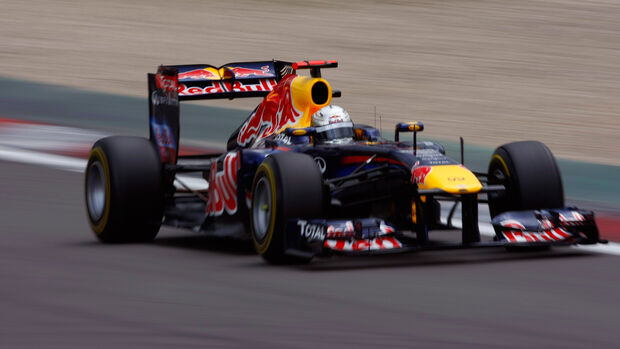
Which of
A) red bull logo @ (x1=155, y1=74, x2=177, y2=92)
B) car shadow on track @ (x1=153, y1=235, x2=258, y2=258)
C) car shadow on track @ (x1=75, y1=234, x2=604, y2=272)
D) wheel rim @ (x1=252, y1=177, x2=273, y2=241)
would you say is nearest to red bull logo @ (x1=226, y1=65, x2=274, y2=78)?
red bull logo @ (x1=155, y1=74, x2=177, y2=92)

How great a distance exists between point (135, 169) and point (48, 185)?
3846 mm

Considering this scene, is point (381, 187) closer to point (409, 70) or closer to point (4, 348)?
point (4, 348)

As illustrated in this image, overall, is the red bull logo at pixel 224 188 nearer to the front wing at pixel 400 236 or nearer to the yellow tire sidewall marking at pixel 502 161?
the front wing at pixel 400 236

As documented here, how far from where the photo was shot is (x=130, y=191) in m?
10.6

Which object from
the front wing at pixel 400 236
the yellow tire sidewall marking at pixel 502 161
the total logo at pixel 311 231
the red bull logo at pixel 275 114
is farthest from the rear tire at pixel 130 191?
A: the yellow tire sidewall marking at pixel 502 161

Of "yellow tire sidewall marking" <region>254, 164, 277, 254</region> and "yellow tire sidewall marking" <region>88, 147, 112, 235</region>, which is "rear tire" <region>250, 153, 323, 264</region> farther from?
"yellow tire sidewall marking" <region>88, 147, 112, 235</region>

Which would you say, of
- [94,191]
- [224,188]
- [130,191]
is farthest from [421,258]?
[94,191]

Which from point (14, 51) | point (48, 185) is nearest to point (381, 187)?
point (48, 185)

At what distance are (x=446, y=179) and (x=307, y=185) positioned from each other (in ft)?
3.19

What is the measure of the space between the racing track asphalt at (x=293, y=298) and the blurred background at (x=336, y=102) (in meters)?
0.03

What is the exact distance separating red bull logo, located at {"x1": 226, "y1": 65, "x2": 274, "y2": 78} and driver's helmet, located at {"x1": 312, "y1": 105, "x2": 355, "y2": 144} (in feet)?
5.69

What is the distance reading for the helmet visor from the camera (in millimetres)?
10250

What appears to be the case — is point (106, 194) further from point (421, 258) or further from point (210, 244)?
point (421, 258)

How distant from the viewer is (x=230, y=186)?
1005 centimetres
